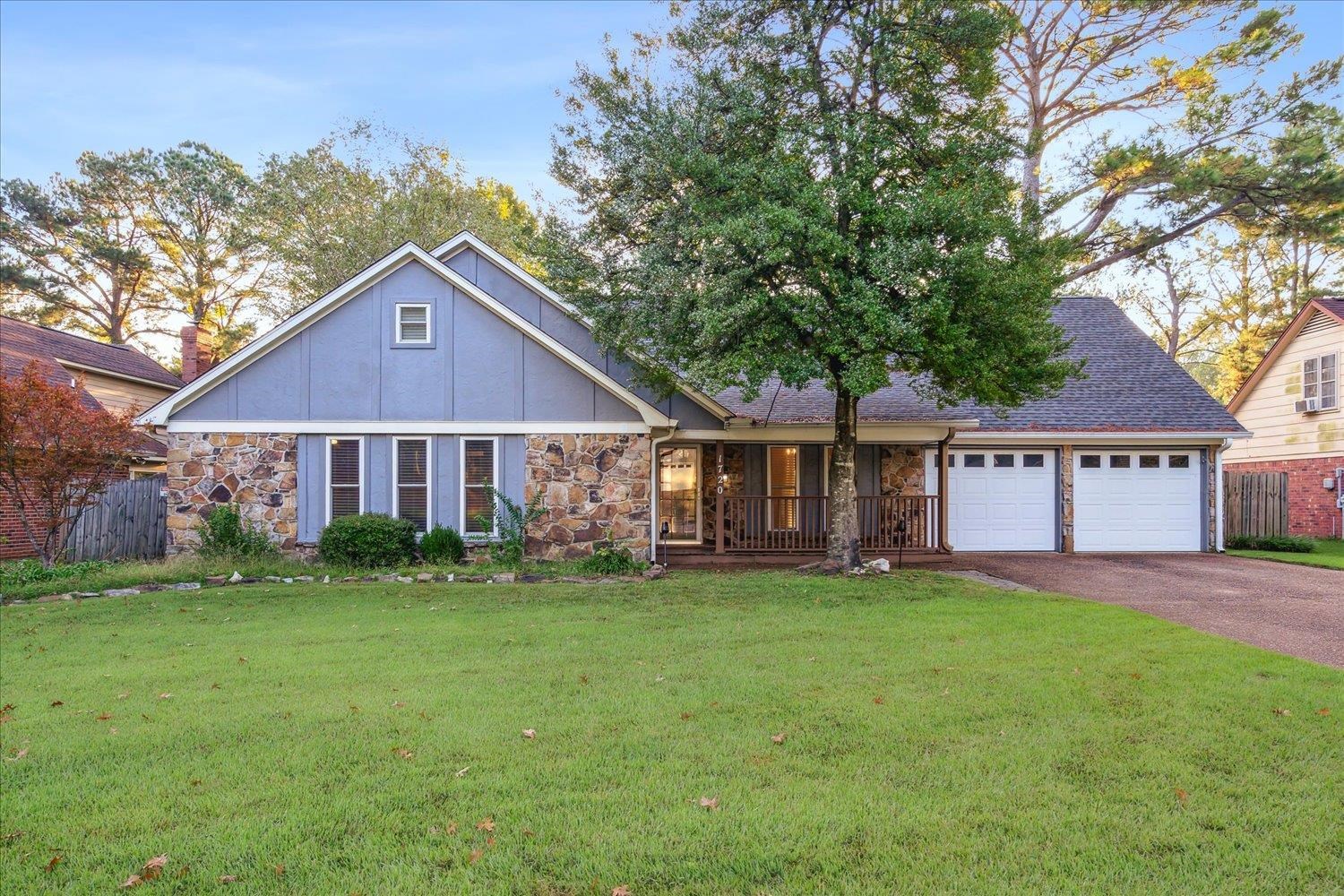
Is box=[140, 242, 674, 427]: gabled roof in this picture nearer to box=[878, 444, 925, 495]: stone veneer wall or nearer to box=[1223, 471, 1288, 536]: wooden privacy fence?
box=[878, 444, 925, 495]: stone veneer wall

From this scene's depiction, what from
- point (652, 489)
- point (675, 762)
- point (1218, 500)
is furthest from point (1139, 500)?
point (675, 762)

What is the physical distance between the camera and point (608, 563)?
39.9 ft

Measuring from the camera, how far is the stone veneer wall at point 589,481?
12859mm

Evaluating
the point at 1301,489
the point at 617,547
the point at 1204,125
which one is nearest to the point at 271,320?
the point at 617,547

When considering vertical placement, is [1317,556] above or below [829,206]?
below

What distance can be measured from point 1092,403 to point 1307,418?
7.02 m

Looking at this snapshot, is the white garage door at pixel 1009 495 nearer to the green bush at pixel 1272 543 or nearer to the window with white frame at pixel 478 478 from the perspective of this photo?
the green bush at pixel 1272 543

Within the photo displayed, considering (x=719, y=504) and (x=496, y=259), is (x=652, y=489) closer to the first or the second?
(x=719, y=504)

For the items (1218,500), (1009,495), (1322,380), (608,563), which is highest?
(1322,380)

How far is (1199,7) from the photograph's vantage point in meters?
18.4

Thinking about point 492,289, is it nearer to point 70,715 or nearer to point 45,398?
point 45,398

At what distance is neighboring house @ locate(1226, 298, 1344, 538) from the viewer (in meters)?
17.5

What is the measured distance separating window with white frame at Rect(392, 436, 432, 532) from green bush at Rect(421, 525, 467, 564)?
2.22 feet

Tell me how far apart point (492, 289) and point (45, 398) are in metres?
7.35
